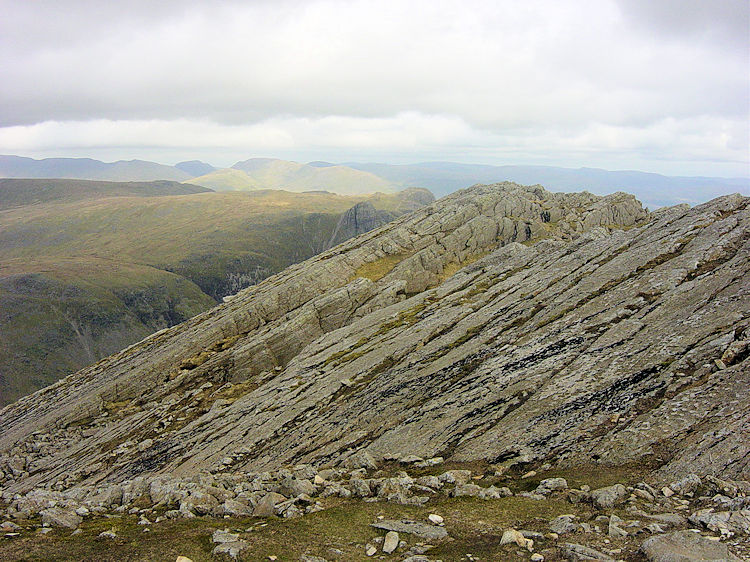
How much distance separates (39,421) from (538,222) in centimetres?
A: 11073

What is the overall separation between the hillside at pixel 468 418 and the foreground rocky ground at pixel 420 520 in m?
0.14

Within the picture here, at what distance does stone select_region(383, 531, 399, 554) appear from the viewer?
667 inches

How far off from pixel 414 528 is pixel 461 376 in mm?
18245

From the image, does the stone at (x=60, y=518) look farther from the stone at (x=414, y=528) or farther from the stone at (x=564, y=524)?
the stone at (x=564, y=524)

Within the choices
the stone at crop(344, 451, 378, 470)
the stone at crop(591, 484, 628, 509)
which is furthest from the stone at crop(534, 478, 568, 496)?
the stone at crop(344, 451, 378, 470)

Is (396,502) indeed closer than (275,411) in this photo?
Yes

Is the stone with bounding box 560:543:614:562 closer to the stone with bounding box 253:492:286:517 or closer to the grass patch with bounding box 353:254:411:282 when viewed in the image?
the stone with bounding box 253:492:286:517

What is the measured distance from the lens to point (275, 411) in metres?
44.8

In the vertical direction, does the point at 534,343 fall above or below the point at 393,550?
above

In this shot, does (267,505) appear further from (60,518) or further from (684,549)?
(684,549)

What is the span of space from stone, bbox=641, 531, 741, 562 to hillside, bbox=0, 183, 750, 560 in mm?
141

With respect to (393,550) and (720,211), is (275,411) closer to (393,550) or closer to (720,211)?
(393,550)

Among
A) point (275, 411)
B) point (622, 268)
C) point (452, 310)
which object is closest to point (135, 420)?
point (275, 411)

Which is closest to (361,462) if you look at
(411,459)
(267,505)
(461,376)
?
(411,459)
